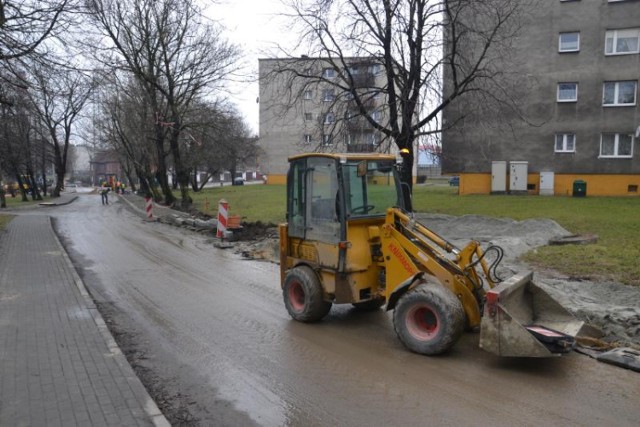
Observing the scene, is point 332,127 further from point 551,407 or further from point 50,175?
point 50,175

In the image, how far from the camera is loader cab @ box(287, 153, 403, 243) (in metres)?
7.00

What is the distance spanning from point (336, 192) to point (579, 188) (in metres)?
25.7

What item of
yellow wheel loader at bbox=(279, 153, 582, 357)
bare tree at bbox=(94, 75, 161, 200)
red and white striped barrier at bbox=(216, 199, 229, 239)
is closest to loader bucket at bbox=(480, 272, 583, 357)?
yellow wheel loader at bbox=(279, 153, 582, 357)

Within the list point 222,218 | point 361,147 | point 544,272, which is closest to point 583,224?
point 544,272

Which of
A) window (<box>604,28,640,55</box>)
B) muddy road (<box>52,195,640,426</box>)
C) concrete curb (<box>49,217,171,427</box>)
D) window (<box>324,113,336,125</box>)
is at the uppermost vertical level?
window (<box>604,28,640,55</box>)

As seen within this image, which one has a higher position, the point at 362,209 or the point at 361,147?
the point at 361,147

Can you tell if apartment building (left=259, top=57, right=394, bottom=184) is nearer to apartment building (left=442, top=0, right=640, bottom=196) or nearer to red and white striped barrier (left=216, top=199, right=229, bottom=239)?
red and white striped barrier (left=216, top=199, right=229, bottom=239)

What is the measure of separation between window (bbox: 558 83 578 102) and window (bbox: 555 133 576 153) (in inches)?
79.0

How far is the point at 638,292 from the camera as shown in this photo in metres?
8.27

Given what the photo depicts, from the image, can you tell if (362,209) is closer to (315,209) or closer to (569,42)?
(315,209)

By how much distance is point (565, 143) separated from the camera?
30.4m

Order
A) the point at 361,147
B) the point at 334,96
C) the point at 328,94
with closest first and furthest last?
the point at 334,96, the point at 328,94, the point at 361,147

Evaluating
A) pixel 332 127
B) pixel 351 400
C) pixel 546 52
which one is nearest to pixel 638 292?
pixel 351 400

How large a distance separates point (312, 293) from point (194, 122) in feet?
85.9
